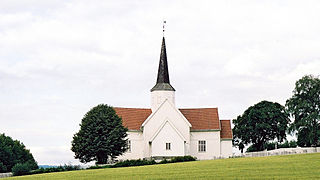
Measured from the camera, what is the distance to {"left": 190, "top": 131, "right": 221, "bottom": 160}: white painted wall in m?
80.6

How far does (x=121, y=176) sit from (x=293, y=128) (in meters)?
41.5

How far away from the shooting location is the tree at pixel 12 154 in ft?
247

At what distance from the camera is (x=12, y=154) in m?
78.9

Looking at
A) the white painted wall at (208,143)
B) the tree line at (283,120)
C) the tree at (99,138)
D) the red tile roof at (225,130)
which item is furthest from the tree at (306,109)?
the tree at (99,138)

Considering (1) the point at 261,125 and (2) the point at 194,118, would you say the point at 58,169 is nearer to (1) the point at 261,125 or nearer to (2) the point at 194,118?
(2) the point at 194,118

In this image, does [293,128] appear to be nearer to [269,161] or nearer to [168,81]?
[168,81]

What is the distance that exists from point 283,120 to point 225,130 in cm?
1535

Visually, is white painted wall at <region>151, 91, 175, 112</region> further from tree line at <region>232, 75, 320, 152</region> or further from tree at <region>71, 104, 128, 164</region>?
tree line at <region>232, 75, 320, 152</region>

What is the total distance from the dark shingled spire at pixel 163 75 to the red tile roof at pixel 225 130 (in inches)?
366

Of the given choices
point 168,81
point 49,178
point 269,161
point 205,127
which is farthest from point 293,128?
point 49,178

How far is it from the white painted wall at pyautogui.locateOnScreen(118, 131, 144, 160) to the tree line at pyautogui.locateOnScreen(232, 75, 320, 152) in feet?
71.5

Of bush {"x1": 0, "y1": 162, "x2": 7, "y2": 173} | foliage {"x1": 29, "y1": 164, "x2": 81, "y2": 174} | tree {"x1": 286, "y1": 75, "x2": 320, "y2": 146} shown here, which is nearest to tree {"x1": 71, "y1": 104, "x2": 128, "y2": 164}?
foliage {"x1": 29, "y1": 164, "x2": 81, "y2": 174}

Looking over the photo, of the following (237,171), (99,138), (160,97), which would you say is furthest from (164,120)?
(237,171)

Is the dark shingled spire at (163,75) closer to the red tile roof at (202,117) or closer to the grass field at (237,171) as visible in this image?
the red tile roof at (202,117)
